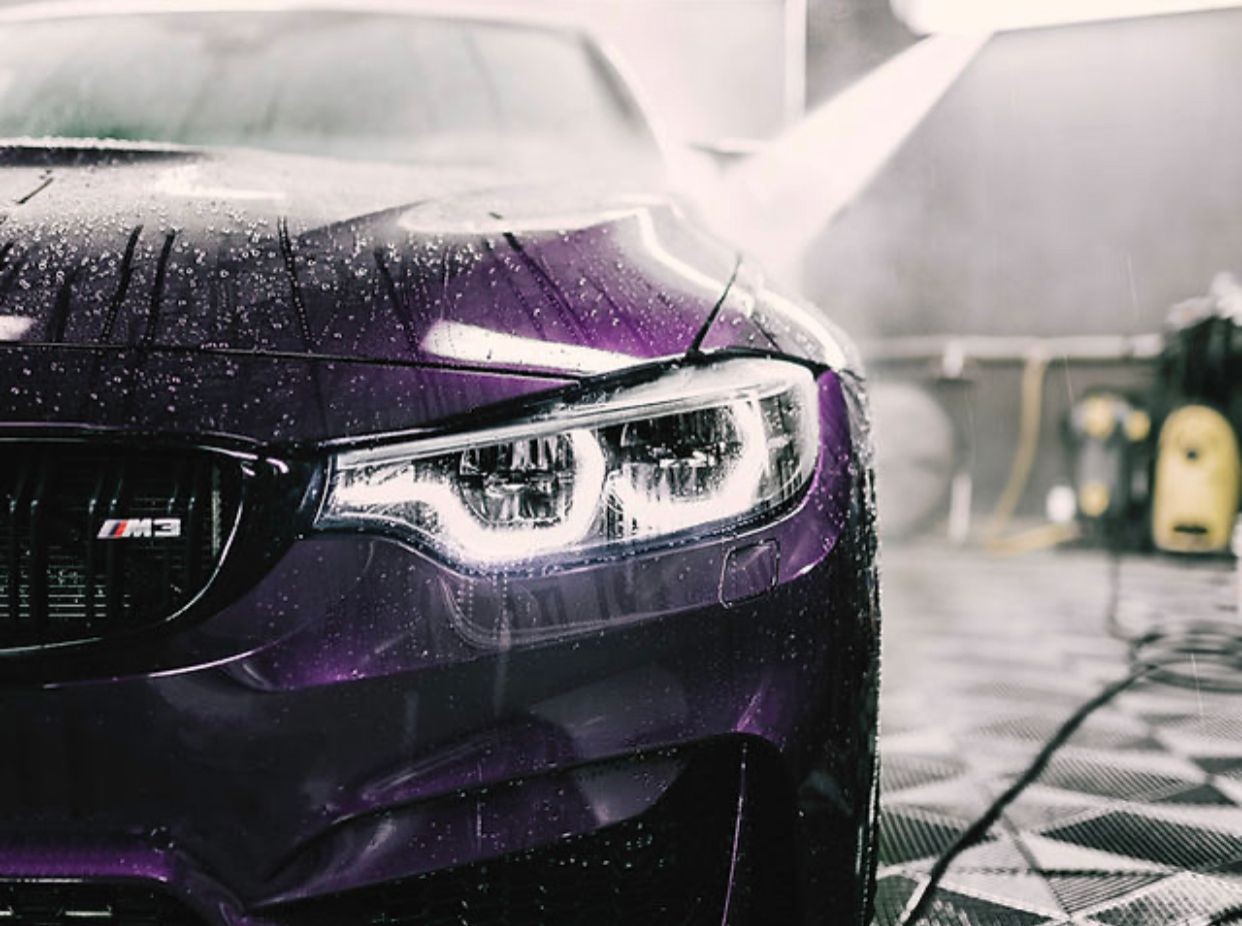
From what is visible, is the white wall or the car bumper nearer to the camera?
the car bumper

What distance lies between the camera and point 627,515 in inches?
41.4

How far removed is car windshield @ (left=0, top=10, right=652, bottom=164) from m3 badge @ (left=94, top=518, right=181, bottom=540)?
1.13 metres

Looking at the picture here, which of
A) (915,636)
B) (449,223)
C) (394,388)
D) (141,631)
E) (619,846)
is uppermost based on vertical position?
(449,223)

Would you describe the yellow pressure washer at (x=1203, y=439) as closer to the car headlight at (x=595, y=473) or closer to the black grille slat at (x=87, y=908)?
the car headlight at (x=595, y=473)

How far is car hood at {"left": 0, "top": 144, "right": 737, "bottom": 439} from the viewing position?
1.01 meters

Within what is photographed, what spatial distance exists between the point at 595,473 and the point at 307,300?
0.30 meters

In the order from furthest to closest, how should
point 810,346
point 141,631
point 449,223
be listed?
point 449,223 → point 810,346 → point 141,631

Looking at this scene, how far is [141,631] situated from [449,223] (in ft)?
1.94

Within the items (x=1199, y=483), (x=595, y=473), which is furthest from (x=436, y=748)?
(x=1199, y=483)

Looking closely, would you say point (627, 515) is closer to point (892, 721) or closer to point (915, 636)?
point (892, 721)

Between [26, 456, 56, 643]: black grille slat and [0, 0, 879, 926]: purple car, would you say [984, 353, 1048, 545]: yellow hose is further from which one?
[26, 456, 56, 643]: black grille slat

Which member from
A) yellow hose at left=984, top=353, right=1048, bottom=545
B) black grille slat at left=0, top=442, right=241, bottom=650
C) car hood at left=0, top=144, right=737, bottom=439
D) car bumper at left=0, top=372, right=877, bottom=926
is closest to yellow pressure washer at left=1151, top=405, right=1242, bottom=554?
yellow hose at left=984, top=353, right=1048, bottom=545

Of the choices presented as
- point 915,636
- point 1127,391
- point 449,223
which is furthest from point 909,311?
point 449,223

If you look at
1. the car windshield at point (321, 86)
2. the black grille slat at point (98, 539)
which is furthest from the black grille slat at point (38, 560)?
the car windshield at point (321, 86)
